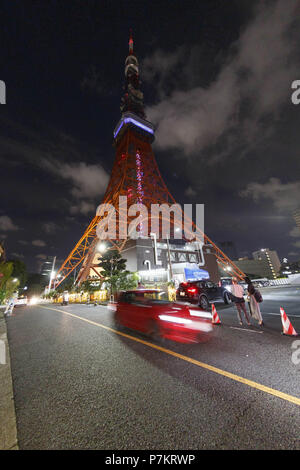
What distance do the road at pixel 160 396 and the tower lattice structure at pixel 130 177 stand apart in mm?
26442

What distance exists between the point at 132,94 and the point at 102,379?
2342 inches

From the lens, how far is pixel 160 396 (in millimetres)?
2502

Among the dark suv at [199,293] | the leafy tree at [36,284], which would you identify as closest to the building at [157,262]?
the dark suv at [199,293]

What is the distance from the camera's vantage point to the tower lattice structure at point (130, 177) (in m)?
30.4

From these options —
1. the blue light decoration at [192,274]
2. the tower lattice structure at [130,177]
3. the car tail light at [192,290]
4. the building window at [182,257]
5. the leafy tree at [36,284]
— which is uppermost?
the tower lattice structure at [130,177]

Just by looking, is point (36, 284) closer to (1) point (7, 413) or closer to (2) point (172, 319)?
(2) point (172, 319)

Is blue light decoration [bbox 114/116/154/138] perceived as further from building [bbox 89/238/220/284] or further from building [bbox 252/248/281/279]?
building [bbox 252/248/281/279]

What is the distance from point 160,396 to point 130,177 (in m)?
34.9

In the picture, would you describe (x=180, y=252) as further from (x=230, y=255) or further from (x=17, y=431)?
(x=230, y=255)

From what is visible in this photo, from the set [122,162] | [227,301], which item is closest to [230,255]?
[122,162]

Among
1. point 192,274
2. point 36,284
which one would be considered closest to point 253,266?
point 192,274

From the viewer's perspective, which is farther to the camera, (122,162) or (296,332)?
(122,162)

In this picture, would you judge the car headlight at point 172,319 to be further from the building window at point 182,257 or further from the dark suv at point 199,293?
the building window at point 182,257
